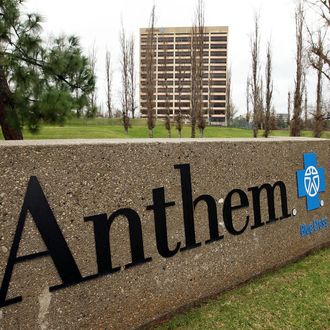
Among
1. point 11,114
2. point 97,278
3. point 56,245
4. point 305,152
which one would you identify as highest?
point 11,114

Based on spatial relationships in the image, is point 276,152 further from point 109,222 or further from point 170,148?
point 109,222

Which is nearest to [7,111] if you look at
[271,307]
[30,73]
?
[30,73]

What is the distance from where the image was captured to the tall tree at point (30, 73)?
627 centimetres

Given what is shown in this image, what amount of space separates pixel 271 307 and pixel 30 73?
544 centimetres

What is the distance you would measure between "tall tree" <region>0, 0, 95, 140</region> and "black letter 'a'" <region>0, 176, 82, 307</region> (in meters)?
4.54

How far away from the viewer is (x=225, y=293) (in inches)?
126

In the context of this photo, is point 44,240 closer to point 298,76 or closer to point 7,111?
point 7,111

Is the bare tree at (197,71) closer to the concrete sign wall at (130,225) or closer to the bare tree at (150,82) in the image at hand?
the bare tree at (150,82)

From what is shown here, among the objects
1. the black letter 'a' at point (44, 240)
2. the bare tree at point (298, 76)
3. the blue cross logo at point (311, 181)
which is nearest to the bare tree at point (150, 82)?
the bare tree at point (298, 76)

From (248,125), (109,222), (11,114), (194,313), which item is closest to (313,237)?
(194,313)

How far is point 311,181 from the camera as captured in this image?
14.0ft

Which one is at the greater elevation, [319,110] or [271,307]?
[319,110]

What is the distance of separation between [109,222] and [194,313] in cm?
105

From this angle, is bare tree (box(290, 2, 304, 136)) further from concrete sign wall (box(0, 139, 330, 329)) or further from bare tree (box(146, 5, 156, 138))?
concrete sign wall (box(0, 139, 330, 329))
